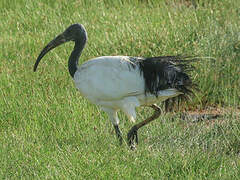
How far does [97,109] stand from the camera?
611cm

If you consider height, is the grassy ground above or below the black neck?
below

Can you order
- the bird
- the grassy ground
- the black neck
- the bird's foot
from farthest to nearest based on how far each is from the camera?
the black neck, the bird's foot, the bird, the grassy ground

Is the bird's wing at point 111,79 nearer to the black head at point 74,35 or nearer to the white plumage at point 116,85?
the white plumage at point 116,85

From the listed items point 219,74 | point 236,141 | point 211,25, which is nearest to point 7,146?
point 236,141

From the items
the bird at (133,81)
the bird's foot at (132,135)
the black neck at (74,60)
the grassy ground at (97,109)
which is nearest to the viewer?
the grassy ground at (97,109)

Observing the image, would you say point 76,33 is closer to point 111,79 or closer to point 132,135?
point 111,79

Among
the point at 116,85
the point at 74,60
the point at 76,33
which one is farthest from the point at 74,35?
the point at 116,85

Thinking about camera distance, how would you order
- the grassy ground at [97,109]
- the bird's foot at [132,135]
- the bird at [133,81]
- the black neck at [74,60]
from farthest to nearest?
the black neck at [74,60]
the bird's foot at [132,135]
the bird at [133,81]
the grassy ground at [97,109]

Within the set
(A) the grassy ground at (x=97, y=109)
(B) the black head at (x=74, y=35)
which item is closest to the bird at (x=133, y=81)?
(A) the grassy ground at (x=97, y=109)

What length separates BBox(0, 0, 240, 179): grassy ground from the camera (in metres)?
4.63

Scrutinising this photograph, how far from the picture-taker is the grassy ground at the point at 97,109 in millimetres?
4633

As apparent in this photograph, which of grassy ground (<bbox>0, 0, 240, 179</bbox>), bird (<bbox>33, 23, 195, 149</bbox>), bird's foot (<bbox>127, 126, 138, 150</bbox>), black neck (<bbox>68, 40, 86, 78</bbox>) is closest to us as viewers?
grassy ground (<bbox>0, 0, 240, 179</bbox>)

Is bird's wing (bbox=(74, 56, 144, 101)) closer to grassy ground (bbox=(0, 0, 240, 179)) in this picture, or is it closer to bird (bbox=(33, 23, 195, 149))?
bird (bbox=(33, 23, 195, 149))

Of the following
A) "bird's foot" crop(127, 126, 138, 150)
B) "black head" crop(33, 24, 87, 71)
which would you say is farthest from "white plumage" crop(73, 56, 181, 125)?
"black head" crop(33, 24, 87, 71)
